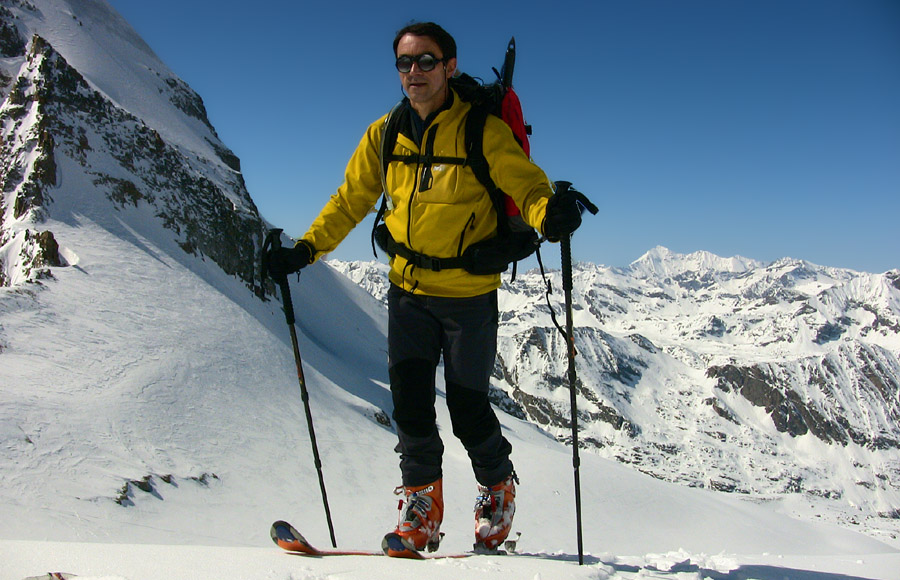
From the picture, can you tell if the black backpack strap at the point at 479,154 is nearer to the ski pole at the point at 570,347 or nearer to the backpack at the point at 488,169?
the backpack at the point at 488,169

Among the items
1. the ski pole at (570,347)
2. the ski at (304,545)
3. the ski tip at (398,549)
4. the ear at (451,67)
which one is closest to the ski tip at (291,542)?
the ski at (304,545)

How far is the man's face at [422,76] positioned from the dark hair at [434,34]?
1.4 inches

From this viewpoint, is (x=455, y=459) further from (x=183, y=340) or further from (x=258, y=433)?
(x=183, y=340)

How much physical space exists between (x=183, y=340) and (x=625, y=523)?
707 inches

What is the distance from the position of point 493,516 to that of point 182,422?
1249 cm

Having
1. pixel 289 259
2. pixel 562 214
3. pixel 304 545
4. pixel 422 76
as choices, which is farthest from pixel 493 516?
pixel 422 76

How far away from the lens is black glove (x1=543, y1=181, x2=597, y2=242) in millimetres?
3795

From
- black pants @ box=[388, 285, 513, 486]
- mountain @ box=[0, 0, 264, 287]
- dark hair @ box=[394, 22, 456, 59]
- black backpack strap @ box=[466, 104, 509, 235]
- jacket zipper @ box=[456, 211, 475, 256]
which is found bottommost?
black pants @ box=[388, 285, 513, 486]

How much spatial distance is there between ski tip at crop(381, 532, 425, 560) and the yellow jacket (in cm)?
206

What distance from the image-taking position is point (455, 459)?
2253 cm

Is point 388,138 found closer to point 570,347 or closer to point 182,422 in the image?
point 570,347

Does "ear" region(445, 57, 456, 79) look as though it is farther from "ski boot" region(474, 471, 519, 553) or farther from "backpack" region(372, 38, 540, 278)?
"ski boot" region(474, 471, 519, 553)

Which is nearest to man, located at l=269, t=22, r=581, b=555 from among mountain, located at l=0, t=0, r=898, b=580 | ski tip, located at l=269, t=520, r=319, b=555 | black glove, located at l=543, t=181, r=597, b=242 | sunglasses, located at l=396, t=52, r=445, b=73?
sunglasses, located at l=396, t=52, r=445, b=73

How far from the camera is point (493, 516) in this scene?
5.08 metres
